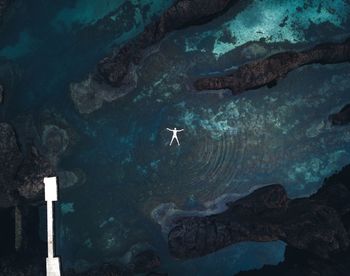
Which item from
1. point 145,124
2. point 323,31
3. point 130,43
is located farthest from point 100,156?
point 323,31

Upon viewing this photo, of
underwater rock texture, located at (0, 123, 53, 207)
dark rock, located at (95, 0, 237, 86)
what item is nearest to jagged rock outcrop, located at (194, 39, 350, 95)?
dark rock, located at (95, 0, 237, 86)

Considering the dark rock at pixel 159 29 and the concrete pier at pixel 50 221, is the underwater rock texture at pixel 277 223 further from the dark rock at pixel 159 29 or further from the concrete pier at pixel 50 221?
the dark rock at pixel 159 29

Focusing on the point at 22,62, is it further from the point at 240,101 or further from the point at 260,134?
the point at 260,134

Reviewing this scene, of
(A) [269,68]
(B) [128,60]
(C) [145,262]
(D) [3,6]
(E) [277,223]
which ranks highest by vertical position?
(D) [3,6]

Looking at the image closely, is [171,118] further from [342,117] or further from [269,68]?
[342,117]

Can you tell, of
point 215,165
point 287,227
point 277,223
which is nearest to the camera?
point 287,227

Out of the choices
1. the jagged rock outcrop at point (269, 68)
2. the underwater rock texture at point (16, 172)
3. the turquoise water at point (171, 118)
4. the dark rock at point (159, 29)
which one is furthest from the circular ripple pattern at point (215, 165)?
the underwater rock texture at point (16, 172)

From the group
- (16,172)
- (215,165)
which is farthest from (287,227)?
(16,172)
